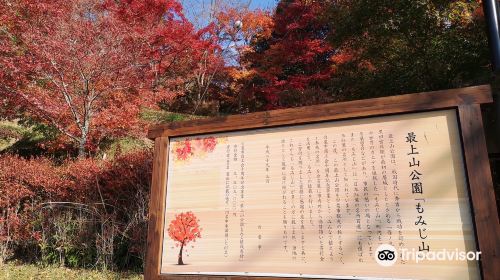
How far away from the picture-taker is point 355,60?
23.7ft

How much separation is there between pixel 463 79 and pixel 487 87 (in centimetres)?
365

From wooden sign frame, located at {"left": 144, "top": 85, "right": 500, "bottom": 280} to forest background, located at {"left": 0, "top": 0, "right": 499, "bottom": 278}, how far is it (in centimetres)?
84

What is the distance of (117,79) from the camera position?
8797 mm

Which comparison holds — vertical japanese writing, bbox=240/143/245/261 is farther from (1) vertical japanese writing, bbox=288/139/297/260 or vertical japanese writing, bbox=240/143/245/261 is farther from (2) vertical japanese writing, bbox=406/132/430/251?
(2) vertical japanese writing, bbox=406/132/430/251

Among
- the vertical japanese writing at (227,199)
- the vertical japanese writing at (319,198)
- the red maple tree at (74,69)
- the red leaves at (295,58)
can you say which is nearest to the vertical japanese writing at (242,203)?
the vertical japanese writing at (227,199)

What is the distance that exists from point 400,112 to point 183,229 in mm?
1813

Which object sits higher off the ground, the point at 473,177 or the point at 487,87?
the point at 487,87

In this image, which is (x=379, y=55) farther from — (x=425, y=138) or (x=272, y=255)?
(x=272, y=255)

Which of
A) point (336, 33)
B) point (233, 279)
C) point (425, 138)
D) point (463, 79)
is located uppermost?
point (336, 33)

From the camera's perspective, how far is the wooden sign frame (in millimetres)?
2098

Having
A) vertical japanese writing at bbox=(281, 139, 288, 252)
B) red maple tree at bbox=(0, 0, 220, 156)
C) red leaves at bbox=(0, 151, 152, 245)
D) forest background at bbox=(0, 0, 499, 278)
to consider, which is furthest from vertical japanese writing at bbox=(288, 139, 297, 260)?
red maple tree at bbox=(0, 0, 220, 156)

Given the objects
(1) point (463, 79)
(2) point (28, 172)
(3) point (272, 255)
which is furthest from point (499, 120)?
(2) point (28, 172)

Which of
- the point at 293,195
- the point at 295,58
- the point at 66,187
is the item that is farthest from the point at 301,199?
the point at 295,58

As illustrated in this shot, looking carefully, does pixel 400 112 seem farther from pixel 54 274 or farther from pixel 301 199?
pixel 54 274
